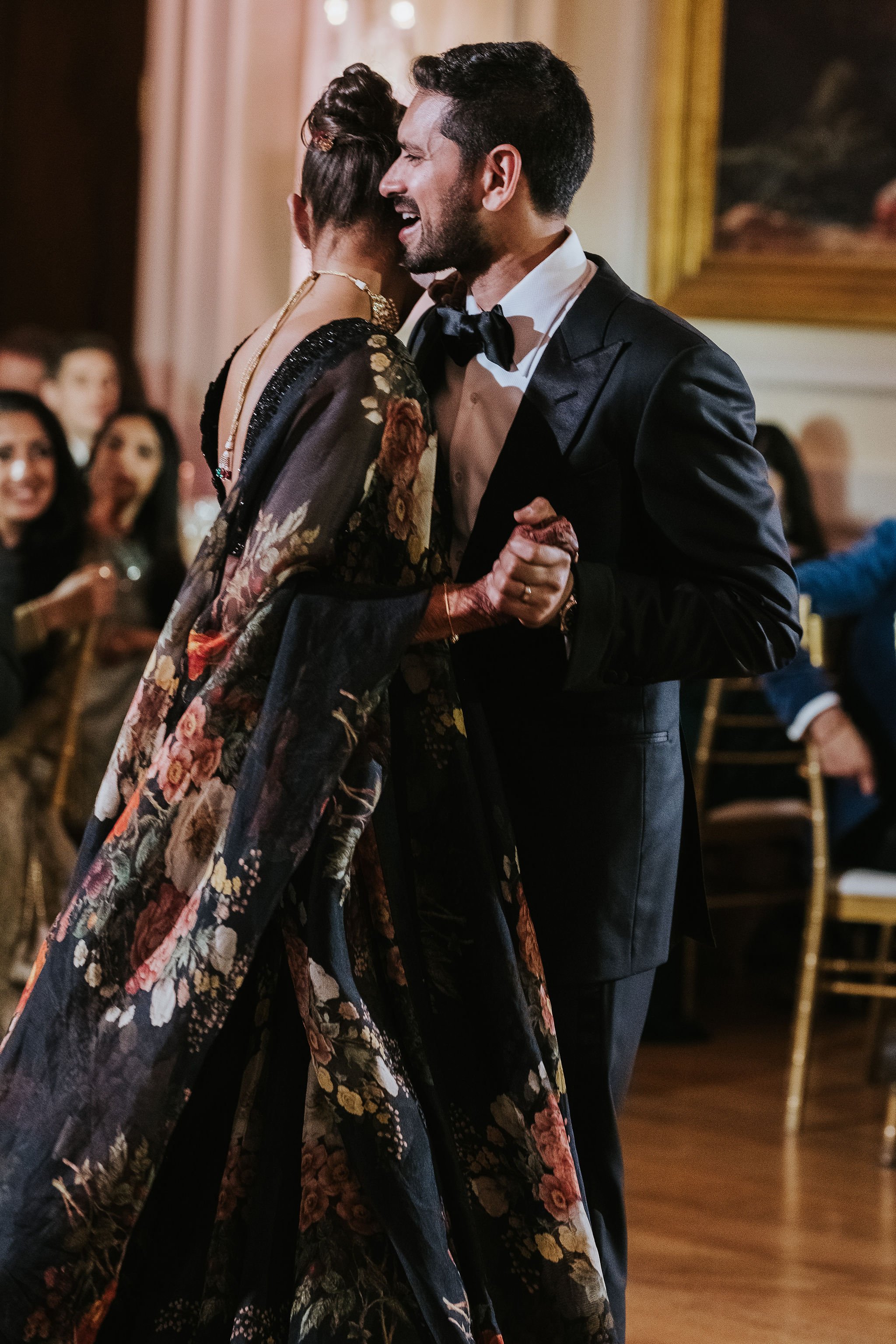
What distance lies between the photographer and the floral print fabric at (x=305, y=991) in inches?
61.4

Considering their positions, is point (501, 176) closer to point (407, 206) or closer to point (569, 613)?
point (407, 206)

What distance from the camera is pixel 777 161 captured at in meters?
5.23

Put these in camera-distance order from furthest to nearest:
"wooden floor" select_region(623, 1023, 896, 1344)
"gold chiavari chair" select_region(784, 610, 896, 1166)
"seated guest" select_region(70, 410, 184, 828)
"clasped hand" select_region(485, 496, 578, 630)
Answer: "seated guest" select_region(70, 410, 184, 828) → "gold chiavari chair" select_region(784, 610, 896, 1166) → "wooden floor" select_region(623, 1023, 896, 1344) → "clasped hand" select_region(485, 496, 578, 630)

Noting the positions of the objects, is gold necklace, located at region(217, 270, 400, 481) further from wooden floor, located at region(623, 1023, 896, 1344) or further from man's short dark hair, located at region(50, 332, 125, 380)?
man's short dark hair, located at region(50, 332, 125, 380)

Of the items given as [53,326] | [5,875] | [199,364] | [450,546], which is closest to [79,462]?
[199,364]

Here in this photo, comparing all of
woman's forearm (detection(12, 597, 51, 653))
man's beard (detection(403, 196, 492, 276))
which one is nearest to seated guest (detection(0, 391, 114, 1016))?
woman's forearm (detection(12, 597, 51, 653))

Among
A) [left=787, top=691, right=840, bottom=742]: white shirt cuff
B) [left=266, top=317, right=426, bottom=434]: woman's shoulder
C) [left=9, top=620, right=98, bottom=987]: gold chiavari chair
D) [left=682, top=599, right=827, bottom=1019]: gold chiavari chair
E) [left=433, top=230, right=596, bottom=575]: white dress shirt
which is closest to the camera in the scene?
[left=266, top=317, right=426, bottom=434]: woman's shoulder

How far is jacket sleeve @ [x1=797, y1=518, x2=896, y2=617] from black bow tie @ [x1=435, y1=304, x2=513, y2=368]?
2.00 meters

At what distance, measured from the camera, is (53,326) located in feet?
19.5

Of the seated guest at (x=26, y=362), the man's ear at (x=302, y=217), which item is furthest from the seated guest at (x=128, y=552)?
the man's ear at (x=302, y=217)

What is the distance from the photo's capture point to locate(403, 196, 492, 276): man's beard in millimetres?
1745

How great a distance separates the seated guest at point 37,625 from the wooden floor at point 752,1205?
1.40 meters

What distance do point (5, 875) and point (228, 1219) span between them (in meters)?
1.97

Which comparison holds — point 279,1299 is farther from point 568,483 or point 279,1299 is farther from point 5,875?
point 5,875
